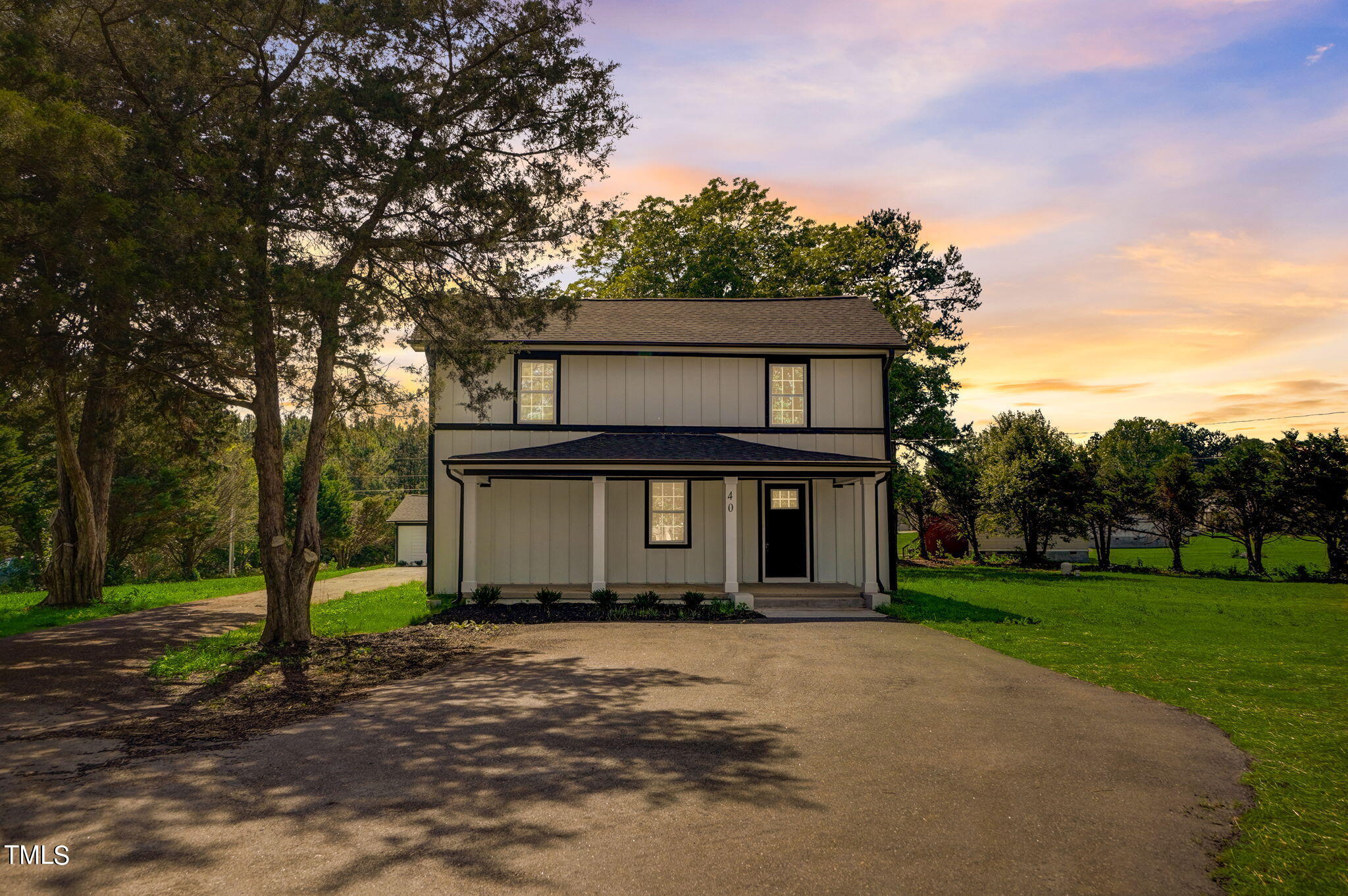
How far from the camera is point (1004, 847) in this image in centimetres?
440

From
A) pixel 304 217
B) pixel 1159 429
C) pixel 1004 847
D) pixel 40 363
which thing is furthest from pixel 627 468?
pixel 1159 429

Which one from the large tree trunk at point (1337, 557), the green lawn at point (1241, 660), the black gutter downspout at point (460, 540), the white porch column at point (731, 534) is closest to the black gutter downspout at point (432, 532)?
the black gutter downspout at point (460, 540)

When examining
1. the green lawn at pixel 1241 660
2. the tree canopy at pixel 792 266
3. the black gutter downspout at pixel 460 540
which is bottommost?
the green lawn at pixel 1241 660

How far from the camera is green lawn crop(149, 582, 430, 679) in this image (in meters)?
9.88

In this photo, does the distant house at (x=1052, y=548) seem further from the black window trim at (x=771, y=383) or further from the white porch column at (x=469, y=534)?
the white porch column at (x=469, y=534)

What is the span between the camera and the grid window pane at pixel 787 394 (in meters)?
18.2

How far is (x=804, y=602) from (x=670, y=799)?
1115 centimetres

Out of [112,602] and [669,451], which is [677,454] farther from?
[112,602]

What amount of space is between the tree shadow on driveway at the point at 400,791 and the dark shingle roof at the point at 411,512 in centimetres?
3445

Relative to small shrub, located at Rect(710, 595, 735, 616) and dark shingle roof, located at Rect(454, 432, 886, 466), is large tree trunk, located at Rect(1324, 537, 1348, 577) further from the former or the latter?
small shrub, located at Rect(710, 595, 735, 616)

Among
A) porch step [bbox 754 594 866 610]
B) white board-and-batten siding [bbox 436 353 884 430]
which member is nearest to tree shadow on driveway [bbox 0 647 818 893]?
porch step [bbox 754 594 866 610]

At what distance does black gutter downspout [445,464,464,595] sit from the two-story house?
0.05 metres

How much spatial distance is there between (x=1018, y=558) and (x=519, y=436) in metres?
25.6

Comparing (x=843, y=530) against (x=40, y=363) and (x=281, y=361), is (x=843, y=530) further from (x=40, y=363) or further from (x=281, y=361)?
(x=40, y=363)
